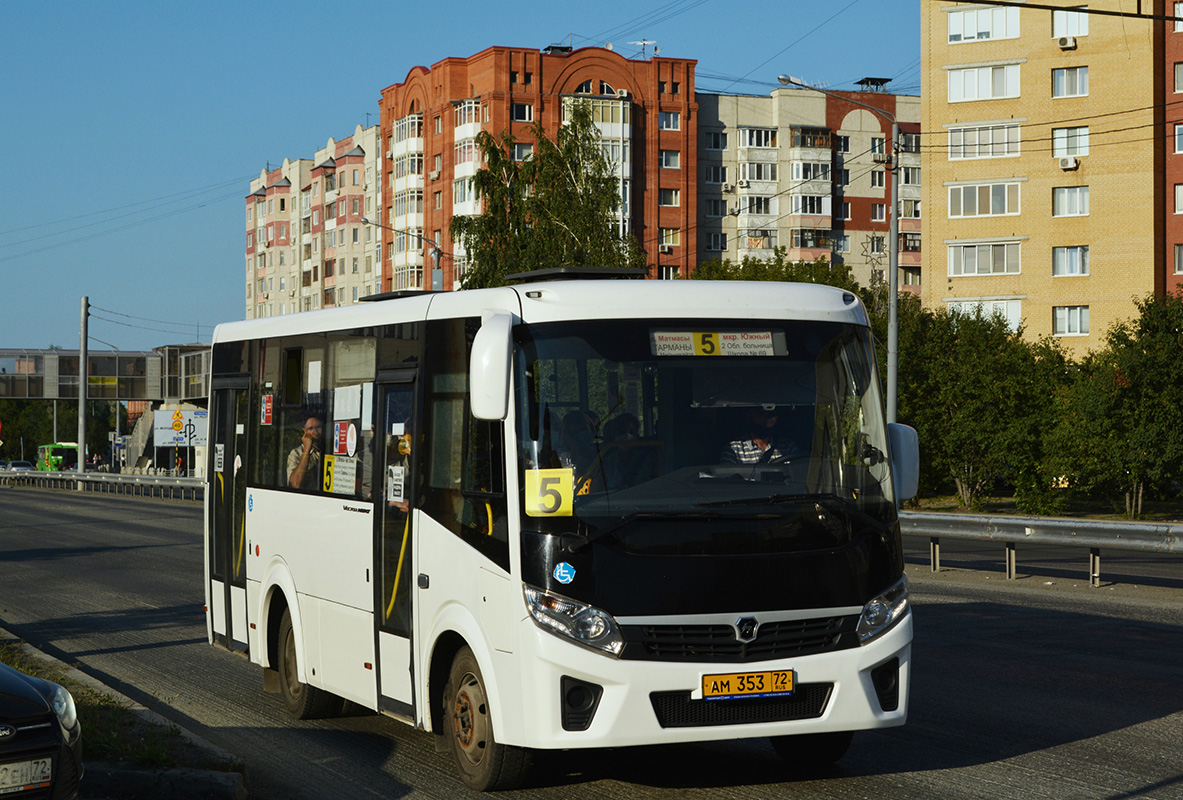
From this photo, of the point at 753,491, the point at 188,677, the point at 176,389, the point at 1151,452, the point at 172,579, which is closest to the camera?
the point at 753,491

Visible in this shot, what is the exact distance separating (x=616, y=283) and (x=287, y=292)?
425ft

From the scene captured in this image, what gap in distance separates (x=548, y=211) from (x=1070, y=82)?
3061 centimetres

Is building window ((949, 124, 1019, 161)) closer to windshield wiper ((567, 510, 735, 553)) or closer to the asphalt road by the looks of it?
the asphalt road

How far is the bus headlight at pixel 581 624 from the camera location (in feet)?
21.0

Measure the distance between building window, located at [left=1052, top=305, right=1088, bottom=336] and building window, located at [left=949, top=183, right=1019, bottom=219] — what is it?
5.11 metres

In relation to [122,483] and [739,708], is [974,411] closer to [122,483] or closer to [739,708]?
[122,483]

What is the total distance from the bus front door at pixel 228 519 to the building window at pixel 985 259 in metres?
61.6

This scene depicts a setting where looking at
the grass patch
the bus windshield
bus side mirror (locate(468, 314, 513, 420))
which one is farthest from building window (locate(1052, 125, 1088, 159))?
bus side mirror (locate(468, 314, 513, 420))

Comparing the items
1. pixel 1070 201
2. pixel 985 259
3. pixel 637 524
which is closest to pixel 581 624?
pixel 637 524

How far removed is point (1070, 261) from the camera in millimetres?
67250

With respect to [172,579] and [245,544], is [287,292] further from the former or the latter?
[245,544]

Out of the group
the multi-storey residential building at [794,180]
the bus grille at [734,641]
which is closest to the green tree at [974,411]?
the bus grille at [734,641]

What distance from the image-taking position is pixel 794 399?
7.02 metres

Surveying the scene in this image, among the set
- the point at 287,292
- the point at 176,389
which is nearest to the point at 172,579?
the point at 176,389
